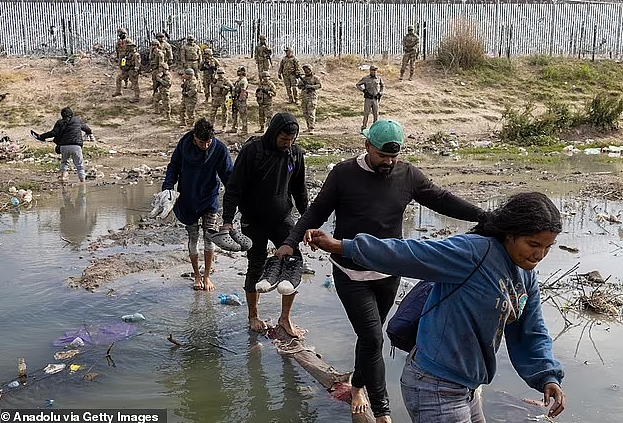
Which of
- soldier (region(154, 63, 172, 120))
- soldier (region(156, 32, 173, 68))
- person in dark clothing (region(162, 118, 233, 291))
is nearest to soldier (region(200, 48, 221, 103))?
soldier (region(154, 63, 172, 120))

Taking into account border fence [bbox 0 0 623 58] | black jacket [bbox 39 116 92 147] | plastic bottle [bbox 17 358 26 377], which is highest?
border fence [bbox 0 0 623 58]

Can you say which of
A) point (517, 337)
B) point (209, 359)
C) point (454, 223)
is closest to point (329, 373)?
point (209, 359)

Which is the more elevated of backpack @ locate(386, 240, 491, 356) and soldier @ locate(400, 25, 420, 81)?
soldier @ locate(400, 25, 420, 81)

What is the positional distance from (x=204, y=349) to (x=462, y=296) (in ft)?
9.98

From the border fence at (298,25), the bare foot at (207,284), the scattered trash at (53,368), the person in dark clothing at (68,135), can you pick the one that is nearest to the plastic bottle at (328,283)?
the bare foot at (207,284)

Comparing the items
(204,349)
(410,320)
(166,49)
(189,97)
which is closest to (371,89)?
(189,97)

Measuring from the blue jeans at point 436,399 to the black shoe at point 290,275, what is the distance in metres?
1.52

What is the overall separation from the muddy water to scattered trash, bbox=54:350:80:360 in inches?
2.3

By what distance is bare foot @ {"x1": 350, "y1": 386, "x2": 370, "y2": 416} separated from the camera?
13.8ft

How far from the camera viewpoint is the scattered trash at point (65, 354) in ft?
16.4

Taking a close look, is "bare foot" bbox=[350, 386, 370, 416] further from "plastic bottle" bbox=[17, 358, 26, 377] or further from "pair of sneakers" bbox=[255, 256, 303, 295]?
"plastic bottle" bbox=[17, 358, 26, 377]

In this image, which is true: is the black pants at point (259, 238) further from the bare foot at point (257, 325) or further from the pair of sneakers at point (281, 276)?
the pair of sneakers at point (281, 276)

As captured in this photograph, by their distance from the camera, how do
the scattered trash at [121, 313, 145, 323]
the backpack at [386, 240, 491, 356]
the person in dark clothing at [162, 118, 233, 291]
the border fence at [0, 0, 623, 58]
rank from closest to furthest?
1. the backpack at [386, 240, 491, 356]
2. the scattered trash at [121, 313, 145, 323]
3. the person in dark clothing at [162, 118, 233, 291]
4. the border fence at [0, 0, 623, 58]

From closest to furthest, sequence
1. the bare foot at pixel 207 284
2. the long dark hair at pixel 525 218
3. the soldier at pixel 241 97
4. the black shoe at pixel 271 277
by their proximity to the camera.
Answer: the long dark hair at pixel 525 218 → the black shoe at pixel 271 277 → the bare foot at pixel 207 284 → the soldier at pixel 241 97
